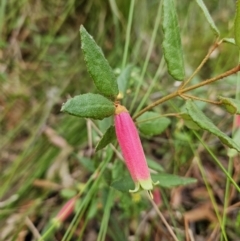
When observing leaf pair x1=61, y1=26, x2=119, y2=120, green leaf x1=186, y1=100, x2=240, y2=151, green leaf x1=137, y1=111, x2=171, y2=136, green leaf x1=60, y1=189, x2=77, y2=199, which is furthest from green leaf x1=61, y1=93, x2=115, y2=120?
green leaf x1=60, y1=189, x2=77, y2=199

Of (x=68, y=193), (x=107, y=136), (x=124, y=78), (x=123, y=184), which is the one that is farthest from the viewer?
(x=68, y=193)

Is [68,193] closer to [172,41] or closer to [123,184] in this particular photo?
[123,184]

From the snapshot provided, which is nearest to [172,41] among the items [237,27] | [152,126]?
[237,27]

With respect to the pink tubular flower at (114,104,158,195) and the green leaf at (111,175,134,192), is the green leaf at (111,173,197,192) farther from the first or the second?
the pink tubular flower at (114,104,158,195)

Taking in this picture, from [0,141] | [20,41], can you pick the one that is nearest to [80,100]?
[0,141]

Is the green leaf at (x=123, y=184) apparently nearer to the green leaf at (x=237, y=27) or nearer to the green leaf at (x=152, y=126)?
the green leaf at (x=152, y=126)

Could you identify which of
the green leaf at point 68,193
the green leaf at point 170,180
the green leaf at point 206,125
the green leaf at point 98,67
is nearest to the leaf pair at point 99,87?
the green leaf at point 98,67

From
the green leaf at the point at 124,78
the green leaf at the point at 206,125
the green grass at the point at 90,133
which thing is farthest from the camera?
the green grass at the point at 90,133
